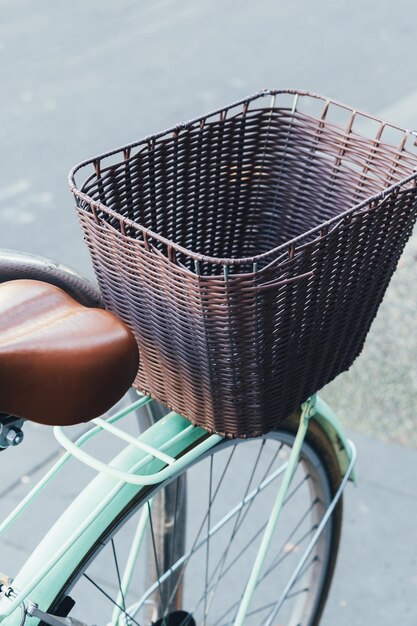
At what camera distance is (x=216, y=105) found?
19.1ft

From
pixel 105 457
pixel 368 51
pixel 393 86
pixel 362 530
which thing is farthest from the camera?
pixel 368 51

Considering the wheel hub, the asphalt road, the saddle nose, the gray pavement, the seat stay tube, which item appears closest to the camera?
the saddle nose

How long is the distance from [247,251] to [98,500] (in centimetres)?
67

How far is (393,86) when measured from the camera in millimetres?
6125

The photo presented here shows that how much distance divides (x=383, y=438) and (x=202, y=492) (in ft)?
2.35

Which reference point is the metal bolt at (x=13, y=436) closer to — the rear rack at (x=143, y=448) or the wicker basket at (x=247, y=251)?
the rear rack at (x=143, y=448)

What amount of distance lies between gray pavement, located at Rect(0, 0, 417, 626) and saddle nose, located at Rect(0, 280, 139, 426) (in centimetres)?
161

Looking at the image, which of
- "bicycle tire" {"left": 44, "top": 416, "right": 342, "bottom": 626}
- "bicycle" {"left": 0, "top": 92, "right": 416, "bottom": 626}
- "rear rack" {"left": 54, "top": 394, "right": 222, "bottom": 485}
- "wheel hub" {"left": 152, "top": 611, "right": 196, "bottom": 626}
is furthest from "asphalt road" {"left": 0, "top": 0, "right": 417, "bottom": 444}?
"rear rack" {"left": 54, "top": 394, "right": 222, "bottom": 485}

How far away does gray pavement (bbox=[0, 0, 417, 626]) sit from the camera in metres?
2.76

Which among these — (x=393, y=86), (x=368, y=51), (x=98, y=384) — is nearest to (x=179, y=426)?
(x=98, y=384)

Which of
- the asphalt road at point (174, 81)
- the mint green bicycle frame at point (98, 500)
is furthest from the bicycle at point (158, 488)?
the asphalt road at point (174, 81)

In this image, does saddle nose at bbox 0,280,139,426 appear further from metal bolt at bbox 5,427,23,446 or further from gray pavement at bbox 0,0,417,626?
gray pavement at bbox 0,0,417,626

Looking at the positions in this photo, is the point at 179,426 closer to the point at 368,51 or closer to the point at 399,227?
the point at 399,227

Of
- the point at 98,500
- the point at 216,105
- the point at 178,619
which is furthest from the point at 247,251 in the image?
the point at 216,105
